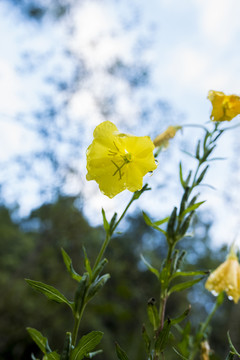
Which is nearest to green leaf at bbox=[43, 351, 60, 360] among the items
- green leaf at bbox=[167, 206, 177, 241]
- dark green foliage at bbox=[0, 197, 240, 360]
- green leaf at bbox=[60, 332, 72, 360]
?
green leaf at bbox=[60, 332, 72, 360]

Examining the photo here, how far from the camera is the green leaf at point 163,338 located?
0.42 meters

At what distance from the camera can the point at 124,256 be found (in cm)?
1229

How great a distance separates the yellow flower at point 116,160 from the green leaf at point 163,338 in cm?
20

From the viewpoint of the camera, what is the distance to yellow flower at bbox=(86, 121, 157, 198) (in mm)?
569

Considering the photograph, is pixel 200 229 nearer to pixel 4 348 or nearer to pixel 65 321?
pixel 65 321

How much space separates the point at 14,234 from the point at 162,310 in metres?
15.0

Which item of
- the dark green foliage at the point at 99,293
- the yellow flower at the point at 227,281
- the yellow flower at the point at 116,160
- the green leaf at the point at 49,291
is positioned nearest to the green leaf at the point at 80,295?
the green leaf at the point at 49,291

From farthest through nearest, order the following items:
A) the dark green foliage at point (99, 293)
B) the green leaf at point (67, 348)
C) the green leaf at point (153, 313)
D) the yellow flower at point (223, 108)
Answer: the dark green foliage at point (99, 293) < the yellow flower at point (223, 108) < the green leaf at point (153, 313) < the green leaf at point (67, 348)

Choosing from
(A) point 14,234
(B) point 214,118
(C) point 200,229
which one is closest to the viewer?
(B) point 214,118

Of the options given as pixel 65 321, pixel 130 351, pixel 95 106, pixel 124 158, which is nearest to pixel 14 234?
pixel 65 321

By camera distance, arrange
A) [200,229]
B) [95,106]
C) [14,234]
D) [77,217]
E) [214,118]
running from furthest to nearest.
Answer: [14,234]
[200,229]
[77,217]
[95,106]
[214,118]

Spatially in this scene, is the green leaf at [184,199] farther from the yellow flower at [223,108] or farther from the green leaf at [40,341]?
the green leaf at [40,341]

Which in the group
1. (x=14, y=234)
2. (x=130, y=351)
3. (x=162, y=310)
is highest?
(x=14, y=234)

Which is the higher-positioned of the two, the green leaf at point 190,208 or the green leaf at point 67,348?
the green leaf at point 190,208
